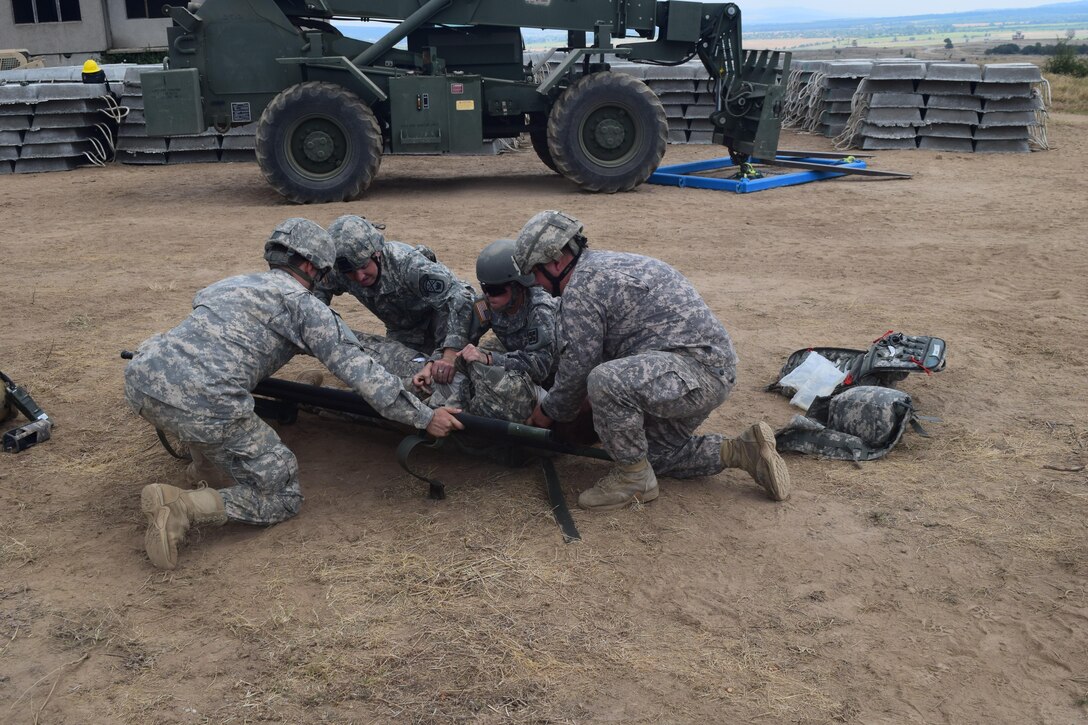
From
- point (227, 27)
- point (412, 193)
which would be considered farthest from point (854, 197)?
point (227, 27)

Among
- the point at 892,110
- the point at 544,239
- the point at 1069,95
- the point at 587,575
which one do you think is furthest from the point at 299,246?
the point at 1069,95

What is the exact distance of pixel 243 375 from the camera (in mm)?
4105

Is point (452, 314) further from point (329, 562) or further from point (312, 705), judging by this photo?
point (312, 705)

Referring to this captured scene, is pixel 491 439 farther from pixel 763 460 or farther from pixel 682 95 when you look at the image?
pixel 682 95

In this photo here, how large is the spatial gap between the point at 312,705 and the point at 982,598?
7.59ft

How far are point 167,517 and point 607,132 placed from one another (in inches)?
352

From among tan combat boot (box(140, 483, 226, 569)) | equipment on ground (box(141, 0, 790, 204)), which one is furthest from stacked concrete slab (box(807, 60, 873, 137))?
tan combat boot (box(140, 483, 226, 569))

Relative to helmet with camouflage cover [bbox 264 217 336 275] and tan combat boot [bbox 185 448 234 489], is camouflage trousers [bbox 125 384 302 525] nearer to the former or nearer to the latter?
tan combat boot [bbox 185 448 234 489]

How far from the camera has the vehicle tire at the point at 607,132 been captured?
1162 cm

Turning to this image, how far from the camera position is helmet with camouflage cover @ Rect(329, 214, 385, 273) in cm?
495

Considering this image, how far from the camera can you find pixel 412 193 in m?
12.3

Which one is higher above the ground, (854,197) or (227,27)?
(227,27)

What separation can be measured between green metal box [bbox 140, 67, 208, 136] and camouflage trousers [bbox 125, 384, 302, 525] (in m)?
7.90

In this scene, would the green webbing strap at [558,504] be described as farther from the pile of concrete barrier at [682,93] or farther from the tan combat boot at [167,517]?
the pile of concrete barrier at [682,93]
